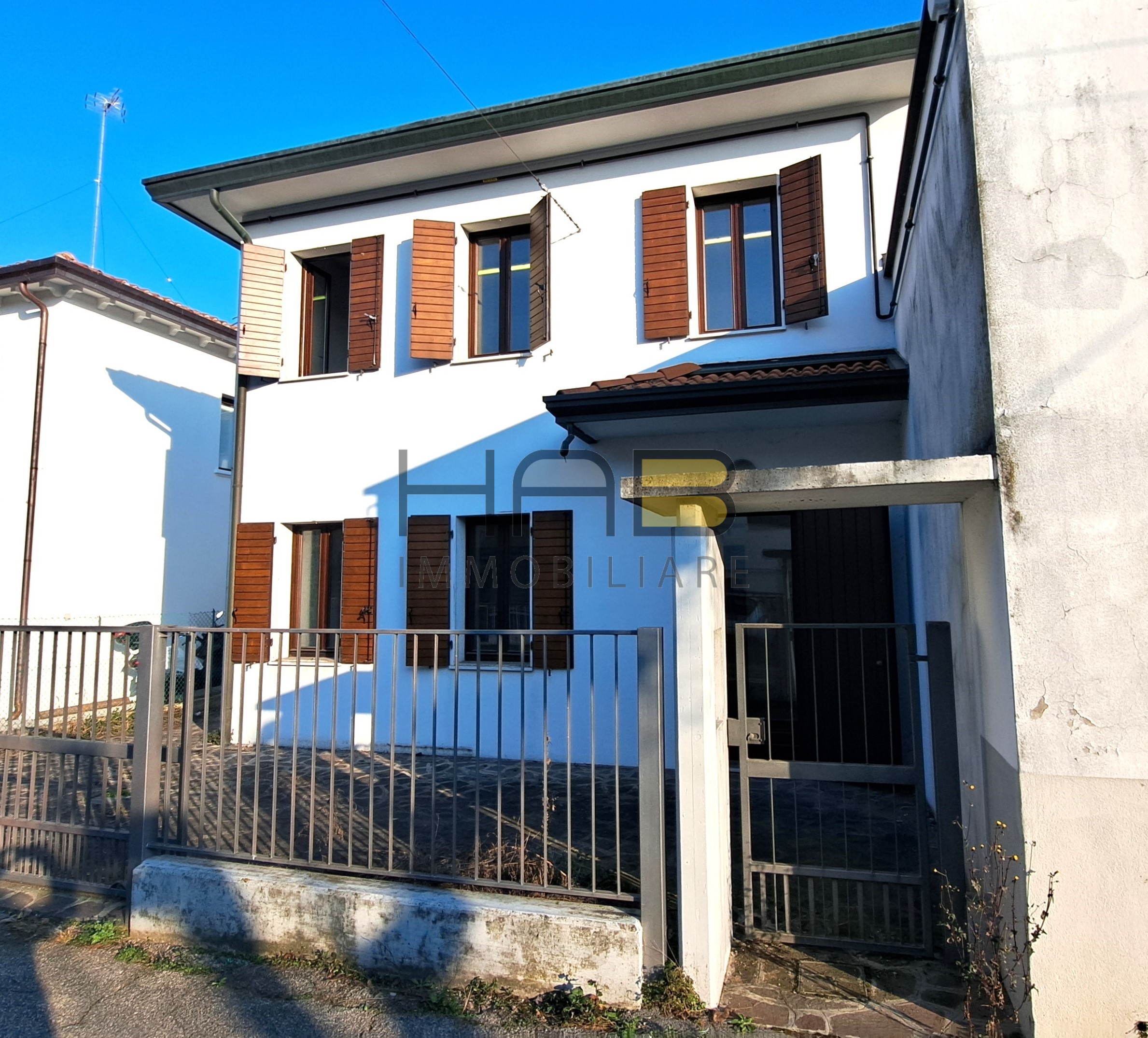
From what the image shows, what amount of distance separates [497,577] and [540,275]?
3.19 meters

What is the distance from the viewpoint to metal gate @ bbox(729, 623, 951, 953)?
3.64 metres

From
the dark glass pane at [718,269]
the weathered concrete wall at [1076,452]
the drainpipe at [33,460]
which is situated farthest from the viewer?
the drainpipe at [33,460]

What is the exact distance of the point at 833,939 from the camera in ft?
11.8

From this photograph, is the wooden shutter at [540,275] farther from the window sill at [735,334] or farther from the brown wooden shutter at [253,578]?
the brown wooden shutter at [253,578]

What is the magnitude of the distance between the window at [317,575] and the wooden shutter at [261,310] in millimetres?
1885

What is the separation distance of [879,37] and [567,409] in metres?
4.19

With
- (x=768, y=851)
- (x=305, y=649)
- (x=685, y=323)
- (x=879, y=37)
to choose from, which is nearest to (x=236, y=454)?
(x=305, y=649)

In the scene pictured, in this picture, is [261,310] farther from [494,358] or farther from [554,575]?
[554,575]

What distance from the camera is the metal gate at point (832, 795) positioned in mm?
3639

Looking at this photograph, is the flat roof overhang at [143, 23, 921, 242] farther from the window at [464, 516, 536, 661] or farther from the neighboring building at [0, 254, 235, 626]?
the window at [464, 516, 536, 661]

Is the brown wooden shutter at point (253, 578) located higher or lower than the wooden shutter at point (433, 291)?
lower

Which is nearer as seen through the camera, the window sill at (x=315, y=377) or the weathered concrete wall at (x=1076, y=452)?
the weathered concrete wall at (x=1076, y=452)

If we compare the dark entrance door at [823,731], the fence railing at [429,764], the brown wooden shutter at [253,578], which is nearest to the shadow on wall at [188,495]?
the fence railing at [429,764]

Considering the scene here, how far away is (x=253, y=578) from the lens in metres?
8.53
